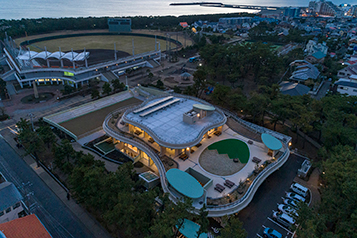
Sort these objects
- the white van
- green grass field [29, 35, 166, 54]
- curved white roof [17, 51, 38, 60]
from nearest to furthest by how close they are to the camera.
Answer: the white van
curved white roof [17, 51, 38, 60]
green grass field [29, 35, 166, 54]

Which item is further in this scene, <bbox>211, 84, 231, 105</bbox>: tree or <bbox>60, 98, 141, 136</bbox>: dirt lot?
<bbox>211, 84, 231, 105</bbox>: tree

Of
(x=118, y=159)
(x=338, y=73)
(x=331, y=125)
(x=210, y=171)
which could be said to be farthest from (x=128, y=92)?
(x=338, y=73)

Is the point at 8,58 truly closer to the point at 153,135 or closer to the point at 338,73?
the point at 153,135

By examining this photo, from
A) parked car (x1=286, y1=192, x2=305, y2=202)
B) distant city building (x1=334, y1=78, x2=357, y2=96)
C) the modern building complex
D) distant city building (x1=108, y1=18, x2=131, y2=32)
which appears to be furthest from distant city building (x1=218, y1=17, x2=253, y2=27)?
parked car (x1=286, y1=192, x2=305, y2=202)

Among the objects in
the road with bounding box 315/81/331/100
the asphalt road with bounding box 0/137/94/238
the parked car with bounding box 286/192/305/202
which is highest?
the road with bounding box 315/81/331/100

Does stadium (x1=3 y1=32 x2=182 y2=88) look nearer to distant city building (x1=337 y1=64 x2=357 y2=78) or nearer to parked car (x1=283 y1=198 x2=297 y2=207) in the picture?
parked car (x1=283 y1=198 x2=297 y2=207)

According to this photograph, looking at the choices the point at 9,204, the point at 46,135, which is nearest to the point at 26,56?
the point at 46,135
